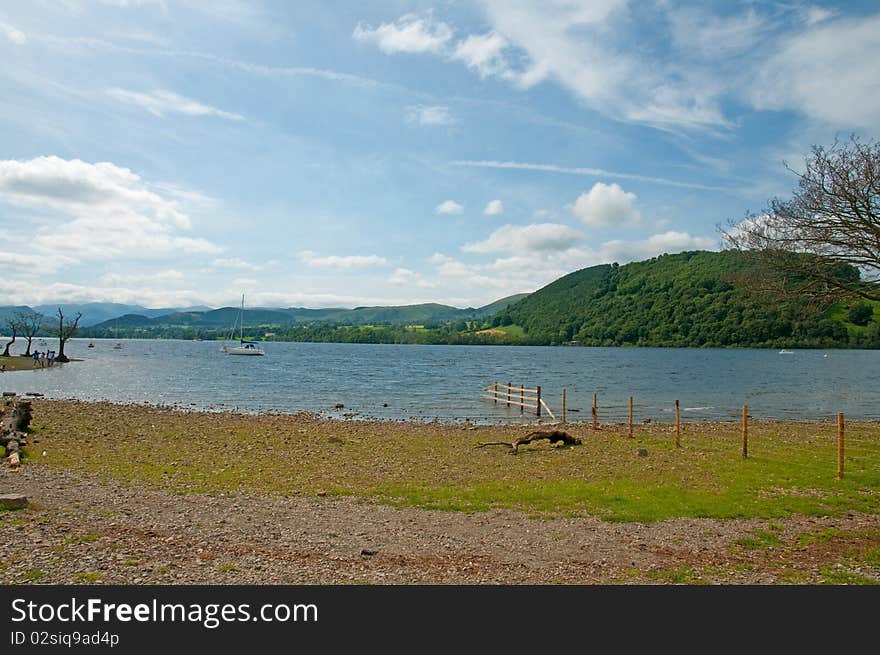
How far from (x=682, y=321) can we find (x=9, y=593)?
18769 centimetres

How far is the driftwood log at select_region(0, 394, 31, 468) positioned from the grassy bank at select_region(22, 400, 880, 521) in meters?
0.62

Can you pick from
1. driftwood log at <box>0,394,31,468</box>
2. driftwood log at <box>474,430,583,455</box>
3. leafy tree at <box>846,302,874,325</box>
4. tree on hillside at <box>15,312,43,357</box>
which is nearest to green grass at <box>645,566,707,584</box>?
leafy tree at <box>846,302,874,325</box>

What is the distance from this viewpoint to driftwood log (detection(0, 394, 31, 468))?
17.4 meters

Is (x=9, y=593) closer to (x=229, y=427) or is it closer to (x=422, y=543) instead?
(x=422, y=543)

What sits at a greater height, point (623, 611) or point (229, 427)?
point (623, 611)

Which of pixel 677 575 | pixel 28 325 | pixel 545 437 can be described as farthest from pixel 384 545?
pixel 28 325

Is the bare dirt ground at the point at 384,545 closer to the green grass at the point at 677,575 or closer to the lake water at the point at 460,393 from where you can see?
the green grass at the point at 677,575

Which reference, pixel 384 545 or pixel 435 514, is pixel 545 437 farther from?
pixel 384 545

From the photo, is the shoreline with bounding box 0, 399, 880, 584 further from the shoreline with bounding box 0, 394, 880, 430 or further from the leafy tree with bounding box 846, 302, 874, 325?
the shoreline with bounding box 0, 394, 880, 430

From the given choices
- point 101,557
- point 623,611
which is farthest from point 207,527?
point 623,611

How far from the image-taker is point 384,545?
32.0 feet

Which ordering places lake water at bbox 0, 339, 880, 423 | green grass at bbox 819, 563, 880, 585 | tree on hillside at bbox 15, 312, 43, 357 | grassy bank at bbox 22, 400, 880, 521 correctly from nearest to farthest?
green grass at bbox 819, 563, 880, 585, grassy bank at bbox 22, 400, 880, 521, lake water at bbox 0, 339, 880, 423, tree on hillside at bbox 15, 312, 43, 357

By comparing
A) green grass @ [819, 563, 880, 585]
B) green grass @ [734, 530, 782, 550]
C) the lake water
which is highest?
green grass @ [819, 563, 880, 585]

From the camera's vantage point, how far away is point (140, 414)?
35.5m
